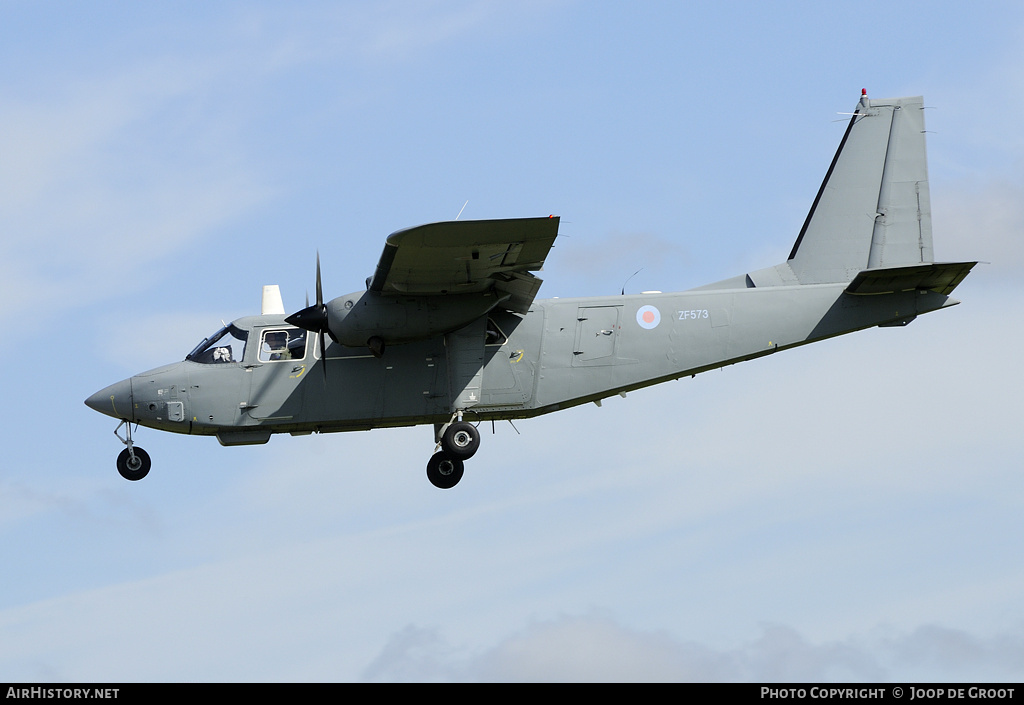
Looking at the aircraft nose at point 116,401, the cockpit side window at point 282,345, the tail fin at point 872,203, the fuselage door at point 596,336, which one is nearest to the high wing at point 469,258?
the fuselage door at point 596,336

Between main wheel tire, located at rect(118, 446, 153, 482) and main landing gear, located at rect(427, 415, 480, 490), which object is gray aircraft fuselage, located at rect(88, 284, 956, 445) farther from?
main wheel tire, located at rect(118, 446, 153, 482)

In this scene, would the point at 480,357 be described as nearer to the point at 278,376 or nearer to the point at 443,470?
the point at 443,470

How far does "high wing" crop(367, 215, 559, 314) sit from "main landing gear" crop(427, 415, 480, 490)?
90.5 inches

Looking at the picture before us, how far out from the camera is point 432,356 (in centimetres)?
2138

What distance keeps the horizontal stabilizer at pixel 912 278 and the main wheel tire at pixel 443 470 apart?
300 inches

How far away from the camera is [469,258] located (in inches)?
760

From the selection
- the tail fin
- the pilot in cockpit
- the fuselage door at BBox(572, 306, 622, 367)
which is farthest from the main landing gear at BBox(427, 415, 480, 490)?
the tail fin

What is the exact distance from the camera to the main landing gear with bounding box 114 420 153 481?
873 inches

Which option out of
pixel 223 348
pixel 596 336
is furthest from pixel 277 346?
pixel 596 336

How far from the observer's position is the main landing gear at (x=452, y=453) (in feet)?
69.5

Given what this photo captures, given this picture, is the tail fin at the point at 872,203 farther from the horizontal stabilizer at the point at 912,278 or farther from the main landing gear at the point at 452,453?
the main landing gear at the point at 452,453
